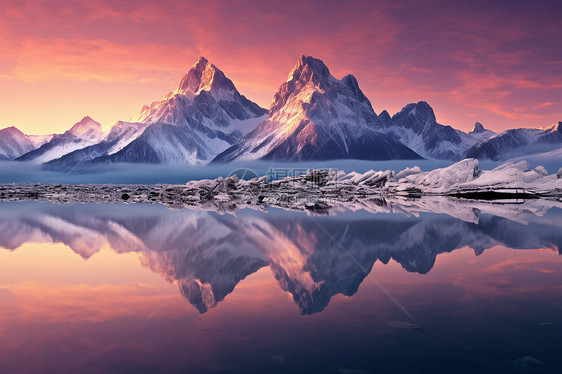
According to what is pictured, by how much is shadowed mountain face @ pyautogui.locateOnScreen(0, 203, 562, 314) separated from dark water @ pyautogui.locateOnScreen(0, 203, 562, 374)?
15 cm

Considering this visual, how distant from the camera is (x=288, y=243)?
89.2ft

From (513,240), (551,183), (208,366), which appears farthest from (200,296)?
(551,183)

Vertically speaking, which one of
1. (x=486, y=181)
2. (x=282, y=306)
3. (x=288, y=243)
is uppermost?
(x=486, y=181)

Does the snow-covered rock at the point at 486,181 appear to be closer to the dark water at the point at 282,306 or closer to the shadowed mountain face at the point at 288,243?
the shadowed mountain face at the point at 288,243

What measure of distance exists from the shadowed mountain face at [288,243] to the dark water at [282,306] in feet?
0.48

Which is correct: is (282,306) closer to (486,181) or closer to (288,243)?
(288,243)

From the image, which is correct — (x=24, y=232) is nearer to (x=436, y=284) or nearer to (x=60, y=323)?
(x=60, y=323)

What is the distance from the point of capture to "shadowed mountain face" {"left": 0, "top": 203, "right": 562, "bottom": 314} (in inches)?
685

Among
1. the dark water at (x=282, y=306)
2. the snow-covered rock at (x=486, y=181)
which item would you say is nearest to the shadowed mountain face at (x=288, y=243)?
the dark water at (x=282, y=306)

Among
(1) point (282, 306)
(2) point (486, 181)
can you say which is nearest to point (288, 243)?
(1) point (282, 306)

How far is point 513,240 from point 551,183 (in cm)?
7714

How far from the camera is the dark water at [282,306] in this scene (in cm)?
1008

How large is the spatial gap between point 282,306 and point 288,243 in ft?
43.5

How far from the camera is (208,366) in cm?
970
